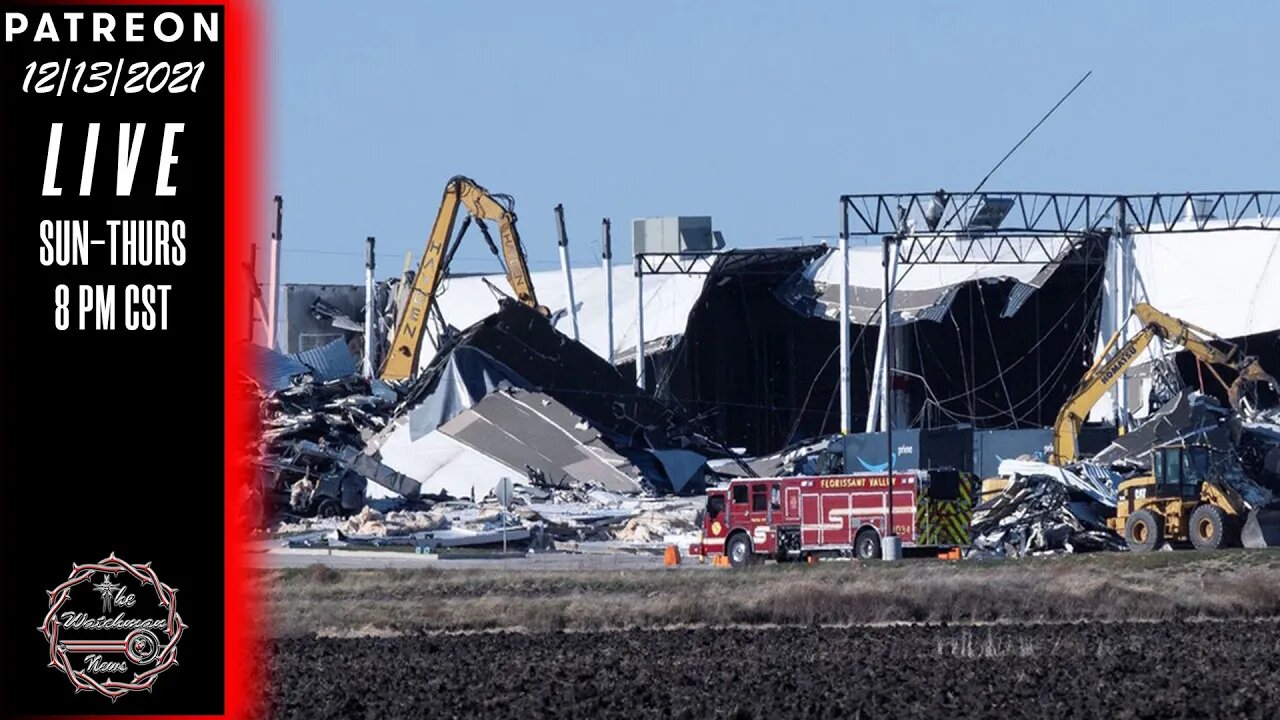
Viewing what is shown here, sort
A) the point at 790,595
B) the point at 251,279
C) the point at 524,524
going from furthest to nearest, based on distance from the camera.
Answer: the point at 524,524
the point at 790,595
the point at 251,279

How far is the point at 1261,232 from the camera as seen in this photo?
64.1 meters

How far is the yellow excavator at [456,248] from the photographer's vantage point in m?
69.0

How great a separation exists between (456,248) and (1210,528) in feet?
111

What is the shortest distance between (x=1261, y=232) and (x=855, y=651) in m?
44.8

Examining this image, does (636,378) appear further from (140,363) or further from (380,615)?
(140,363)

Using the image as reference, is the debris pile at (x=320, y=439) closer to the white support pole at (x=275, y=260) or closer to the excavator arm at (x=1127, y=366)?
the excavator arm at (x=1127, y=366)

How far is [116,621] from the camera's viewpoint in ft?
23.5

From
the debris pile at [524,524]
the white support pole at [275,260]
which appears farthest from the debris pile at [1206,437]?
the white support pole at [275,260]

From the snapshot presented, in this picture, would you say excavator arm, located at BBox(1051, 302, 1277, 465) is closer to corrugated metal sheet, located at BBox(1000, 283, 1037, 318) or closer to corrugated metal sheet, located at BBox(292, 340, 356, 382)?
corrugated metal sheet, located at BBox(1000, 283, 1037, 318)

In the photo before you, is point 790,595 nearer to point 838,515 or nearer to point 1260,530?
point 838,515

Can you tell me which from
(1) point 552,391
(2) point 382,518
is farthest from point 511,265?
(2) point 382,518

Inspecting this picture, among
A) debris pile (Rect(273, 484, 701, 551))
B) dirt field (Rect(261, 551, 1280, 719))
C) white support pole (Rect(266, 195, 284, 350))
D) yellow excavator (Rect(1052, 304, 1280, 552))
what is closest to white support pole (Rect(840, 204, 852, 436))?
debris pile (Rect(273, 484, 701, 551))

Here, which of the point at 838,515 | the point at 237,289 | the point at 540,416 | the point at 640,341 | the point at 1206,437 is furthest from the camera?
the point at 640,341

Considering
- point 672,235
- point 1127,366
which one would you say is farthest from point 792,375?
point 1127,366
